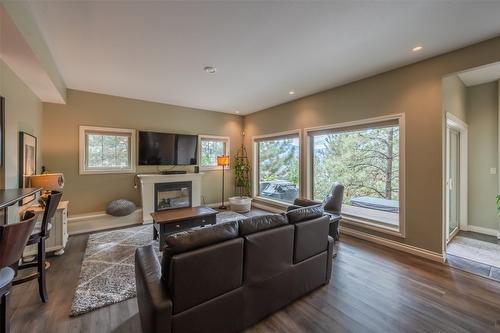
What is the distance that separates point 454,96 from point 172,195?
597cm

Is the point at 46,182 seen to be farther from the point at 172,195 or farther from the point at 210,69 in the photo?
the point at 210,69

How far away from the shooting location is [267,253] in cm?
189

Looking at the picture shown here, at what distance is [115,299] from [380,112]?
4.54m

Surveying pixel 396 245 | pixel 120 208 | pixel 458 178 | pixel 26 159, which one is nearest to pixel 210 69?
pixel 26 159

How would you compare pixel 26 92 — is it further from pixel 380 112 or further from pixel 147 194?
pixel 380 112

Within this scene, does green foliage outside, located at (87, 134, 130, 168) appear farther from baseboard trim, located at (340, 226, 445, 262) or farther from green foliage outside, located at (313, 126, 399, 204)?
baseboard trim, located at (340, 226, 445, 262)

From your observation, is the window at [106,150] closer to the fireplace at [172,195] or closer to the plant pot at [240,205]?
the fireplace at [172,195]

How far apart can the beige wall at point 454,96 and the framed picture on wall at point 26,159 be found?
5975mm

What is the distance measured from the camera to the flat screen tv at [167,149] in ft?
17.1

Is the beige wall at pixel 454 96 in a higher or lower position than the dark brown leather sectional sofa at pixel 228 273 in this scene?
higher

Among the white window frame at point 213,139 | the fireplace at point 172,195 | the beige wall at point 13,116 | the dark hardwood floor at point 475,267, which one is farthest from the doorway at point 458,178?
the beige wall at point 13,116

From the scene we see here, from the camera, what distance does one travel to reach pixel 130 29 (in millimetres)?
2465

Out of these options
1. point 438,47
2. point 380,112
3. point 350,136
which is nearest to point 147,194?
point 350,136

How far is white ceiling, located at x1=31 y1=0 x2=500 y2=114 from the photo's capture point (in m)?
2.12
